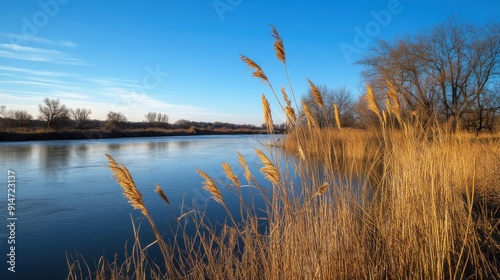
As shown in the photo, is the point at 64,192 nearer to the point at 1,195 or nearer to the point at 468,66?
the point at 1,195

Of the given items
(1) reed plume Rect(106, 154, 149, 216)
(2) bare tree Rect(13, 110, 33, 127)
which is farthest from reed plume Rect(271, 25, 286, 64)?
(2) bare tree Rect(13, 110, 33, 127)

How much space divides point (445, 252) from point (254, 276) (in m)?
1.24

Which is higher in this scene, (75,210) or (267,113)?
(267,113)

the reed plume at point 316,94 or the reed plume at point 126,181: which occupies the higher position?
the reed plume at point 316,94

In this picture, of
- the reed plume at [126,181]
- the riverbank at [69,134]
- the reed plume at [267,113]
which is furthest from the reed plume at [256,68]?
the riverbank at [69,134]

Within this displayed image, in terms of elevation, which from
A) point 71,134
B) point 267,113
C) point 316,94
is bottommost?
point 71,134

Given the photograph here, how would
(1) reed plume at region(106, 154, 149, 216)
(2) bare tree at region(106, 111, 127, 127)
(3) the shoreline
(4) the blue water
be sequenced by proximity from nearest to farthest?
(1) reed plume at region(106, 154, 149, 216) → (4) the blue water → (3) the shoreline → (2) bare tree at region(106, 111, 127, 127)

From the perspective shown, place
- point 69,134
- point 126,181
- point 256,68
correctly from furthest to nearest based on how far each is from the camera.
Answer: point 69,134 < point 256,68 < point 126,181

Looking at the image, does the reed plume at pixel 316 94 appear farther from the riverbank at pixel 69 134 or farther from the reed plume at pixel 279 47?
the riverbank at pixel 69 134

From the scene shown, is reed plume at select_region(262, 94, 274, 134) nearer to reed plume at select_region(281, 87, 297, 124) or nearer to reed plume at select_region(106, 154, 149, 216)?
reed plume at select_region(281, 87, 297, 124)

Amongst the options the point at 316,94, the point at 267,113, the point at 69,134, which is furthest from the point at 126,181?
the point at 69,134

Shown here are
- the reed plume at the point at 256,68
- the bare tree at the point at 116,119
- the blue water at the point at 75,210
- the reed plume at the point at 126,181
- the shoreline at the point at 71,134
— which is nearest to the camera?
the reed plume at the point at 126,181

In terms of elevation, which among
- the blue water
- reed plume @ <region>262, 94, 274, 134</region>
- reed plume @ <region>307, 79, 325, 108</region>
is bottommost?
the blue water

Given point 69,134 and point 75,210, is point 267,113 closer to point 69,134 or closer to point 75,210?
point 75,210
